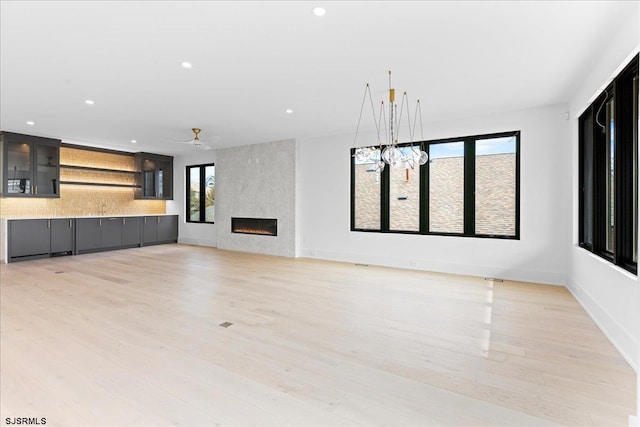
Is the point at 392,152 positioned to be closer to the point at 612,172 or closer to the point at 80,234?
the point at 612,172

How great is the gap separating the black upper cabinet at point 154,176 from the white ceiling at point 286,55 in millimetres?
3851

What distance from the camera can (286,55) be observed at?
3441mm

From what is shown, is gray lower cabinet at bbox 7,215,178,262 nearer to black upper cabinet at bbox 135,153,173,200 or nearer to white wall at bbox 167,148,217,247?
white wall at bbox 167,148,217,247

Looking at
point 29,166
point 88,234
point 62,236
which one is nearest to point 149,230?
point 88,234

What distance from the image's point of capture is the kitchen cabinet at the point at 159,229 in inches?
372

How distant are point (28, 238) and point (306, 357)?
770 cm

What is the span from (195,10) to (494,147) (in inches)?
198

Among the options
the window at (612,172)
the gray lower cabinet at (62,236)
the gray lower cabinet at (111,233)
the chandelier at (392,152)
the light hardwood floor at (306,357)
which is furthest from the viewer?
the gray lower cabinet at (111,233)

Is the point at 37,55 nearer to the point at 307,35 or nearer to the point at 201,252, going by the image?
the point at 307,35

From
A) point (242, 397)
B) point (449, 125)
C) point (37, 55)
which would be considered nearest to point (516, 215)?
point (449, 125)

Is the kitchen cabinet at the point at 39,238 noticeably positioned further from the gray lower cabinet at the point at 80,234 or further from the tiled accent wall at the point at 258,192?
the tiled accent wall at the point at 258,192

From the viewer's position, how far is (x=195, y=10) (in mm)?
2648
